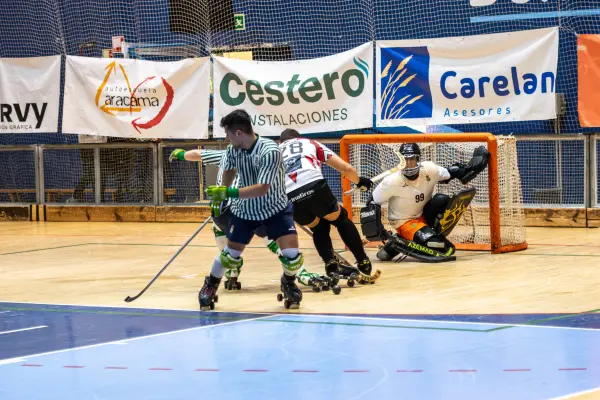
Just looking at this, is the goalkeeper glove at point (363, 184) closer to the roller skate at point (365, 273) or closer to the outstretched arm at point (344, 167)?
the outstretched arm at point (344, 167)

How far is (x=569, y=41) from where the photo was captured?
1703 cm

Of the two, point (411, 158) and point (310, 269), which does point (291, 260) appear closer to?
point (310, 269)

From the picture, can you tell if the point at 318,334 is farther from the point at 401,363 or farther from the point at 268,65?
the point at 268,65

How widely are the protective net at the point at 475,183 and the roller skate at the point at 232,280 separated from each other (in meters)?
3.15

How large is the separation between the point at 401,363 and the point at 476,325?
4.75 ft

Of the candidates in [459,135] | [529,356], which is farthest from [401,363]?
[459,135]

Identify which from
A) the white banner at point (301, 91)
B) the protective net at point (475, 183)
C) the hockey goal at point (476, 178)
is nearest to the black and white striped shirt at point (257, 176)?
the protective net at point (475, 183)

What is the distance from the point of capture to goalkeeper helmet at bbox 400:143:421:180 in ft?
39.5

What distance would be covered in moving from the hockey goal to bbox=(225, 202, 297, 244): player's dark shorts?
4.36 m

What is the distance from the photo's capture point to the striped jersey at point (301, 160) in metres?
10.3

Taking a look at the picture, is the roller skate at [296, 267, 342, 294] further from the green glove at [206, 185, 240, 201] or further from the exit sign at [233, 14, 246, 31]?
the exit sign at [233, 14, 246, 31]

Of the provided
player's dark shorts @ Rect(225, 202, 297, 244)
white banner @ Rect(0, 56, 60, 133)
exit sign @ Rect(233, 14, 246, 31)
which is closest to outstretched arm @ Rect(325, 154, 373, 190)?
player's dark shorts @ Rect(225, 202, 297, 244)

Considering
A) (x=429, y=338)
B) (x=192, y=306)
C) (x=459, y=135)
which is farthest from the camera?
(x=459, y=135)

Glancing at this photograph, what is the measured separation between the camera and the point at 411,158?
12.0m
